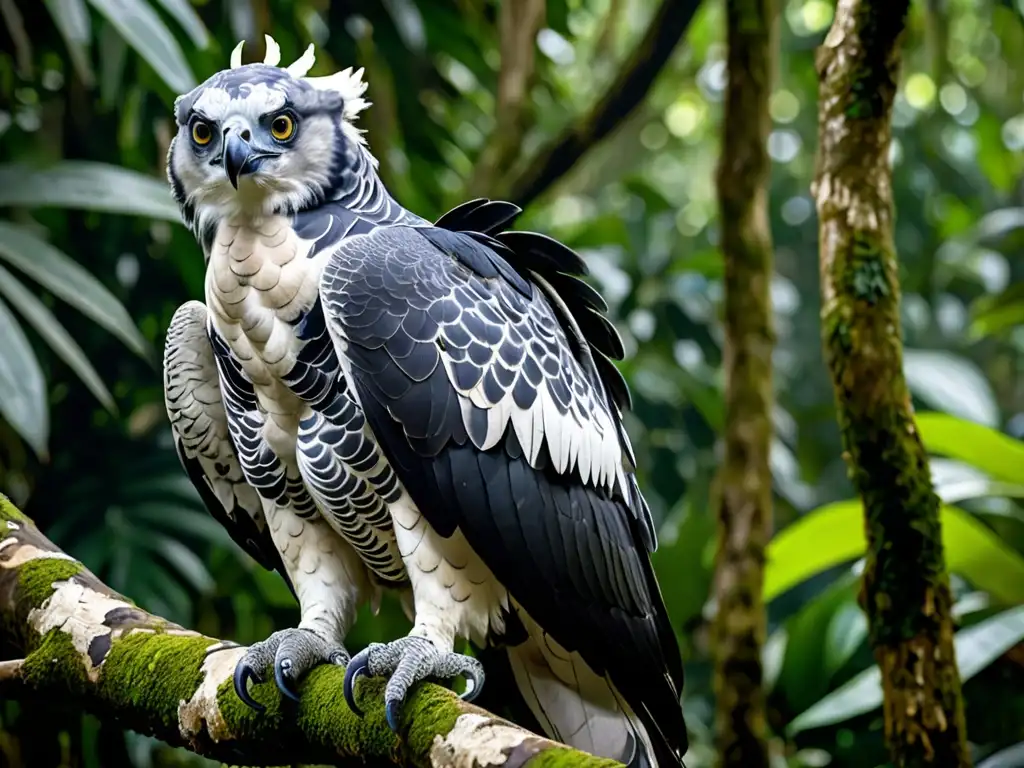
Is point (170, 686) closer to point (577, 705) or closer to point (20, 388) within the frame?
point (577, 705)

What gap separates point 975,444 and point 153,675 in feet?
7.02

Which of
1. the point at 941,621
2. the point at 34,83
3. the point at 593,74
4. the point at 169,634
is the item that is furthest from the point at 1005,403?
the point at 169,634

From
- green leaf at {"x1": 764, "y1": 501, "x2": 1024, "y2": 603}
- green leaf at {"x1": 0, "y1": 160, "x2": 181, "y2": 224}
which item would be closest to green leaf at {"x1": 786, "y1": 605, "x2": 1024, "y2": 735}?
green leaf at {"x1": 764, "y1": 501, "x2": 1024, "y2": 603}

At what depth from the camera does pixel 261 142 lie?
1653 millimetres

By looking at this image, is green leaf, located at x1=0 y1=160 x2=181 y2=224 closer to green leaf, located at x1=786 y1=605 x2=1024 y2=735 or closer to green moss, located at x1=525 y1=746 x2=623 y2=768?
green moss, located at x1=525 y1=746 x2=623 y2=768

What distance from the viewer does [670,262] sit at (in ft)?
13.8

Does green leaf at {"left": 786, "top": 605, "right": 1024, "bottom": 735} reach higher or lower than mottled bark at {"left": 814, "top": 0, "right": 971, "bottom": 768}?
lower

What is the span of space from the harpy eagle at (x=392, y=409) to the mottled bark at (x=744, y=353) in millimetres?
845

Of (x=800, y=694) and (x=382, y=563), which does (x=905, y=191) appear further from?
(x=382, y=563)

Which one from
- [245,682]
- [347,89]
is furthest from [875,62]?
[245,682]

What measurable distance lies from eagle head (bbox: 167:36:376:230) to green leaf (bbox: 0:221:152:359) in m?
0.82

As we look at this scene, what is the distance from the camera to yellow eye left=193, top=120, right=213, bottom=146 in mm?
1681

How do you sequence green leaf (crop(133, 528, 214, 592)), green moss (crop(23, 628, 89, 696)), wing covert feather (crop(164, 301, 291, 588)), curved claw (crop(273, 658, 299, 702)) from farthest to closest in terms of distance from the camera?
green leaf (crop(133, 528, 214, 592)), wing covert feather (crop(164, 301, 291, 588)), green moss (crop(23, 628, 89, 696)), curved claw (crop(273, 658, 299, 702))

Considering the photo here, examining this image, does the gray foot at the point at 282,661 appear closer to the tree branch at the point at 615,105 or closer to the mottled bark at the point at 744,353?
the mottled bark at the point at 744,353
